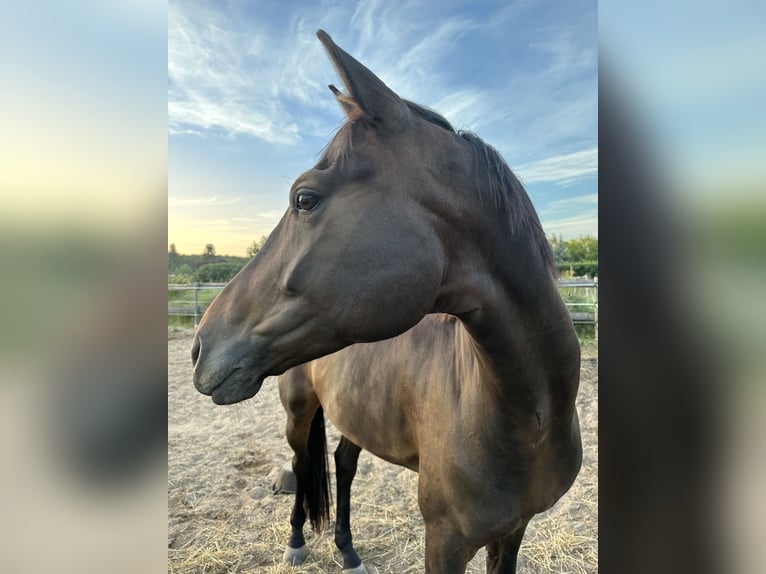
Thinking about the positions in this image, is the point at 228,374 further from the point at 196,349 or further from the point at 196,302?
the point at 196,302

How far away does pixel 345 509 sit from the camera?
286 cm

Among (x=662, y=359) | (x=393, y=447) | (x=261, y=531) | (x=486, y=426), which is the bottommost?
(x=261, y=531)

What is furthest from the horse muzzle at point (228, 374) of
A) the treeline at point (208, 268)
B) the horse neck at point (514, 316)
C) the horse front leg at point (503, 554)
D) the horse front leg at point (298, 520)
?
the treeline at point (208, 268)

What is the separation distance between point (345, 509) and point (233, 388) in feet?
7.15

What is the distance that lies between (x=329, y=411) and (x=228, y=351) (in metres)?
1.39

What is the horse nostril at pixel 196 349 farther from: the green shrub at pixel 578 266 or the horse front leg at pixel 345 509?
the horse front leg at pixel 345 509

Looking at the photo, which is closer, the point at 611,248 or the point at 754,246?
the point at 754,246

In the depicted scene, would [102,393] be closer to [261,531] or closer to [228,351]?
[228,351]

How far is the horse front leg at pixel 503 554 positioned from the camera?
1.83m

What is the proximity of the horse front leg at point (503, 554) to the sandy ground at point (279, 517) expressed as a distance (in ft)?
2.97

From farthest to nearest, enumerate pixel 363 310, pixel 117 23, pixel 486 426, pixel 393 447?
pixel 393 447 → pixel 486 426 → pixel 363 310 → pixel 117 23

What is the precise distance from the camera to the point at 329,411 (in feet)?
7.72

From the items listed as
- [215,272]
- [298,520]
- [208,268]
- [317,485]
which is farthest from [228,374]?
[215,272]

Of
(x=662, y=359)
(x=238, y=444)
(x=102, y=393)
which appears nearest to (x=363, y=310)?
(x=102, y=393)
